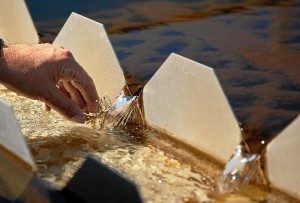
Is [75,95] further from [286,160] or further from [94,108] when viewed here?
[286,160]

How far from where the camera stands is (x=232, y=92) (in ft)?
4.53

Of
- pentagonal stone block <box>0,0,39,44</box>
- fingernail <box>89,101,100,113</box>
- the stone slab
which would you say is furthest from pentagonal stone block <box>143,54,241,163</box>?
pentagonal stone block <box>0,0,39,44</box>

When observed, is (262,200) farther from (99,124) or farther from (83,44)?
(83,44)

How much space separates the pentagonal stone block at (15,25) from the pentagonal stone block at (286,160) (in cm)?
99

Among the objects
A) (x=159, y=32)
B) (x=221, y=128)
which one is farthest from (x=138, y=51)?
(x=221, y=128)

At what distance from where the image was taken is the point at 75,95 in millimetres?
1307

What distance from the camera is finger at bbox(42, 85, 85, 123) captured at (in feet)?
3.97

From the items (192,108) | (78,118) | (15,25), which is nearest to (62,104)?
(78,118)

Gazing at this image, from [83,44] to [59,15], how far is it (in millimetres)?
671

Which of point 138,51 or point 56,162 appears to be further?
point 138,51

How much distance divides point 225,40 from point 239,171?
2.44 feet

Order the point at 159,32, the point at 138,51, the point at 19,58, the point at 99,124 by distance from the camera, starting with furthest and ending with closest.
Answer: the point at 159,32, the point at 138,51, the point at 99,124, the point at 19,58

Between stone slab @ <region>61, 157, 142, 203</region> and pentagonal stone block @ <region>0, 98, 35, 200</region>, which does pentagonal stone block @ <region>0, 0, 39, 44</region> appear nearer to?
pentagonal stone block @ <region>0, 98, 35, 200</region>

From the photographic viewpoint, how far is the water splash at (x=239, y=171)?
1.02 meters
